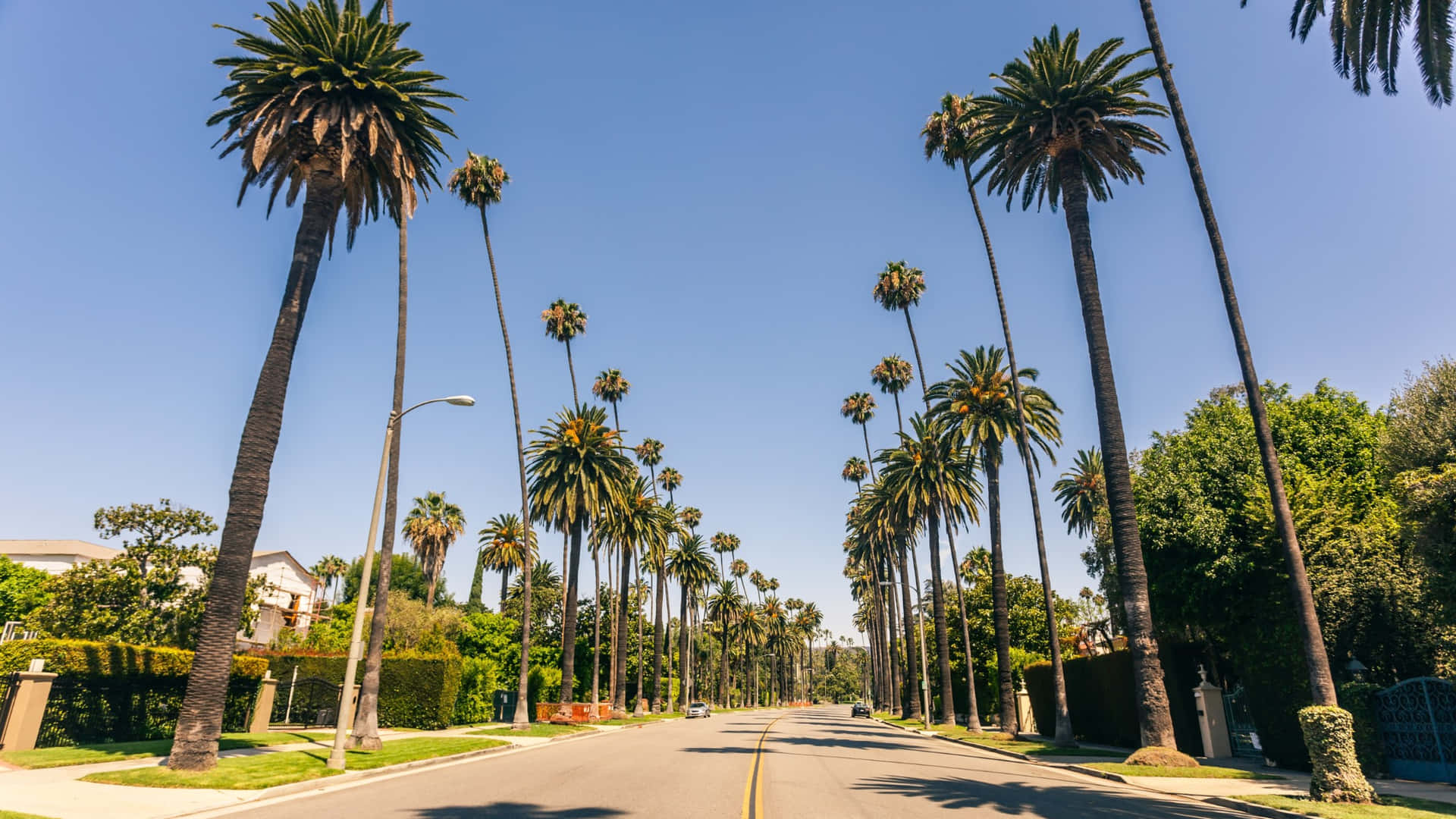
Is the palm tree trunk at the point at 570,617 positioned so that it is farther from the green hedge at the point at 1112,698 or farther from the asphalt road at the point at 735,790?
the green hedge at the point at 1112,698

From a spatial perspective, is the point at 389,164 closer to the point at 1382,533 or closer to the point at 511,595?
the point at 1382,533

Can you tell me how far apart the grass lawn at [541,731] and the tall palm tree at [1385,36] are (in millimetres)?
36076

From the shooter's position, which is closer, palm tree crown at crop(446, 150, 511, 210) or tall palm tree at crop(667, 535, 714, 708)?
palm tree crown at crop(446, 150, 511, 210)

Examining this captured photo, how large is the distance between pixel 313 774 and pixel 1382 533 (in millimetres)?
27597

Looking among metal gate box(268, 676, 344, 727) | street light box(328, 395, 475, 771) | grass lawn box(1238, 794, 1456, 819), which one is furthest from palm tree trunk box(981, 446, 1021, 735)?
metal gate box(268, 676, 344, 727)

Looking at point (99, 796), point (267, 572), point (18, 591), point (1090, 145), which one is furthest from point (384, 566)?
point (267, 572)

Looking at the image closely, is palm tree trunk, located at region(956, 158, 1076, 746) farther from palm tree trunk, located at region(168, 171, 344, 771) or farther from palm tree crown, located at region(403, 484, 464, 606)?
palm tree crown, located at region(403, 484, 464, 606)

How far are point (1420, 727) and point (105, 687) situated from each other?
33413mm

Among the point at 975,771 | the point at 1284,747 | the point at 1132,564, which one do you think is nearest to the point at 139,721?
the point at 975,771

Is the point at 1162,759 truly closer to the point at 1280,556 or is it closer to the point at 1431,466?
the point at 1280,556

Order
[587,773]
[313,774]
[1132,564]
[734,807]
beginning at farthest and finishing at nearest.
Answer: [1132,564] < [587,773] < [313,774] < [734,807]

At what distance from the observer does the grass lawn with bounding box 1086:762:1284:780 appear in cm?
1784

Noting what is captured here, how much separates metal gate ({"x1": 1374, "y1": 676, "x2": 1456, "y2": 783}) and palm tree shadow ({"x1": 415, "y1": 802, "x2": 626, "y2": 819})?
57.3 feet

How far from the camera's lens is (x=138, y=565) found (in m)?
31.2
